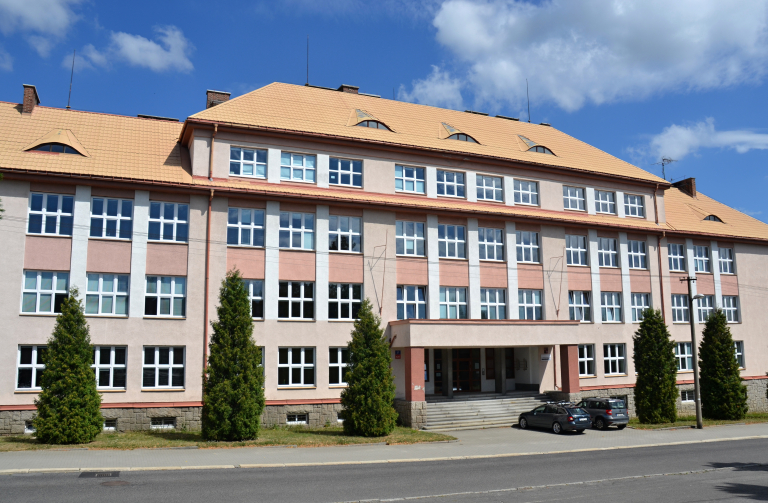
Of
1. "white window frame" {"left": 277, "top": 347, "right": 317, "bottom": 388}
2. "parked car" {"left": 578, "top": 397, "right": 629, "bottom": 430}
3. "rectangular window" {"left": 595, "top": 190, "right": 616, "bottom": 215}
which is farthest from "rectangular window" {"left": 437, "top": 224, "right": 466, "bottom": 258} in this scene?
"rectangular window" {"left": 595, "top": 190, "right": 616, "bottom": 215}

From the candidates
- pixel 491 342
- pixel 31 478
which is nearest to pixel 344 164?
pixel 491 342

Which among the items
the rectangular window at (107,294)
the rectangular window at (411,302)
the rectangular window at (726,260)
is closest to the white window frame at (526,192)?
the rectangular window at (411,302)

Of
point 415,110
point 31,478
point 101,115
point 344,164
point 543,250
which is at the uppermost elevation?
point 415,110

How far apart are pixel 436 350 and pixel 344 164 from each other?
10288mm

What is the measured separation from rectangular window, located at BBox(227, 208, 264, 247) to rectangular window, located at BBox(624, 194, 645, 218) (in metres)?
21.5

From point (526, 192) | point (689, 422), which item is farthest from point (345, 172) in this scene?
point (689, 422)

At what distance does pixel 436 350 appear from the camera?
31578mm

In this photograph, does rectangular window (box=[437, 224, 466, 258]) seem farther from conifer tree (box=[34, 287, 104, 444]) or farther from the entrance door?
conifer tree (box=[34, 287, 104, 444])

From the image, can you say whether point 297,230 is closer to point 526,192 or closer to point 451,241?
point 451,241

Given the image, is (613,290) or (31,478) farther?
(613,290)

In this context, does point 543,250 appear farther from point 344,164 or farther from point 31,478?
point 31,478

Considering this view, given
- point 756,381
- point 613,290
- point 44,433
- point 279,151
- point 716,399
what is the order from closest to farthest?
point 44,433 < point 279,151 < point 716,399 < point 613,290 < point 756,381

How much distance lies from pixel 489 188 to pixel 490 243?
304 centimetres

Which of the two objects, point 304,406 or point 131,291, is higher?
point 131,291
